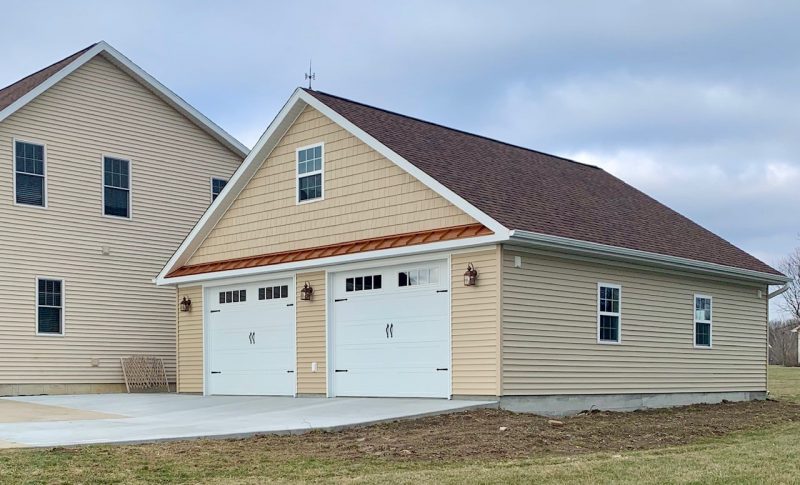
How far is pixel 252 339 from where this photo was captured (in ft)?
63.8

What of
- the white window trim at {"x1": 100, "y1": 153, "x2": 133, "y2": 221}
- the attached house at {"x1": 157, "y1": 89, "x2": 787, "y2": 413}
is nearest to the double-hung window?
the white window trim at {"x1": 100, "y1": 153, "x2": 133, "y2": 221}

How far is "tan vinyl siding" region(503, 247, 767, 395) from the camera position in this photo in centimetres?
1527

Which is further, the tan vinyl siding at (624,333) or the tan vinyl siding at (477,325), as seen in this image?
the tan vinyl siding at (624,333)

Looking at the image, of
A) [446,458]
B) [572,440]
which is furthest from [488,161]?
[446,458]

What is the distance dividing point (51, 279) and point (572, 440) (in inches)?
541

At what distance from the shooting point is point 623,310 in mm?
17375

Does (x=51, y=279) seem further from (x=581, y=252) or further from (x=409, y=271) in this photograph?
(x=581, y=252)

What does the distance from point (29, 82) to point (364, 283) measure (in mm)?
10683

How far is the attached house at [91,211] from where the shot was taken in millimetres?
20922

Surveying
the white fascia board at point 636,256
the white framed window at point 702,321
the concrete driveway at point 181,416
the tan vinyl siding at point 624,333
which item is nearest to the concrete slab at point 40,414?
the concrete driveway at point 181,416

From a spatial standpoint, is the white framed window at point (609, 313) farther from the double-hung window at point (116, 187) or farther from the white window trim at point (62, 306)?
the white window trim at point (62, 306)

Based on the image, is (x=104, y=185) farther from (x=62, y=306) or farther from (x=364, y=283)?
(x=364, y=283)

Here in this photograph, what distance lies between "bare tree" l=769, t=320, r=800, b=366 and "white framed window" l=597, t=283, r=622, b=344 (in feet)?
173

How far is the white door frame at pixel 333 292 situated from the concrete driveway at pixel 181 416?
0.62 m
